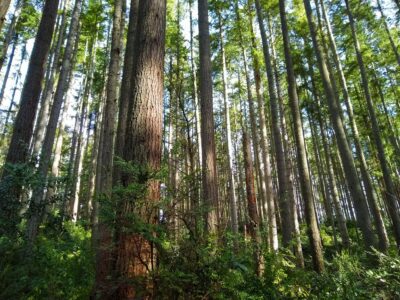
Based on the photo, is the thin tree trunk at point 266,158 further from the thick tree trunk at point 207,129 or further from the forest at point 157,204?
the thick tree trunk at point 207,129

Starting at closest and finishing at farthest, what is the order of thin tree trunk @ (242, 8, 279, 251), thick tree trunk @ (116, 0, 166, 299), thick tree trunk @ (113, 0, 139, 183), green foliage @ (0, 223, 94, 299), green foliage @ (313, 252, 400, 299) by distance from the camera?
thick tree trunk @ (116, 0, 166, 299) → green foliage @ (0, 223, 94, 299) → green foliage @ (313, 252, 400, 299) → thick tree trunk @ (113, 0, 139, 183) → thin tree trunk @ (242, 8, 279, 251)

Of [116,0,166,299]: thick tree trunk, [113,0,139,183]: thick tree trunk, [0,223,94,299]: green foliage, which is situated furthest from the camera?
[113,0,139,183]: thick tree trunk

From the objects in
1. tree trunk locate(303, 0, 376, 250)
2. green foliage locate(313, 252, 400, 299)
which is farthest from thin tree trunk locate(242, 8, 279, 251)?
green foliage locate(313, 252, 400, 299)

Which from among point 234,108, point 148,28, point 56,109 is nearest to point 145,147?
point 148,28

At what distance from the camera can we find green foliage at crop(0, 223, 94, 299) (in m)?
3.71

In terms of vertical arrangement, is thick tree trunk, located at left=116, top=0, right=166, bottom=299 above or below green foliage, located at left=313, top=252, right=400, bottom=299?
above

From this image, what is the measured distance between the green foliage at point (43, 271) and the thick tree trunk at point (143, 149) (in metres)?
1.51

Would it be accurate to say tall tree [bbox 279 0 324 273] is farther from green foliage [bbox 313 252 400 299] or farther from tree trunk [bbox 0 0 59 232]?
tree trunk [bbox 0 0 59 232]

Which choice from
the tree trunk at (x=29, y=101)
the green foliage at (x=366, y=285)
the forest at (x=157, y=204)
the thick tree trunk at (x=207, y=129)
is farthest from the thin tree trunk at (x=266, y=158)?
the tree trunk at (x=29, y=101)

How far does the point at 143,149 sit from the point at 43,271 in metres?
3.23

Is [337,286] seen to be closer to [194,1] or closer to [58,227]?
[58,227]

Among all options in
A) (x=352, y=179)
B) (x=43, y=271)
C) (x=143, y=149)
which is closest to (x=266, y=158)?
(x=352, y=179)

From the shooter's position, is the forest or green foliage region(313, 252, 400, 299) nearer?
the forest

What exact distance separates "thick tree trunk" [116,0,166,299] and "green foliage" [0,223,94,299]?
151 cm
